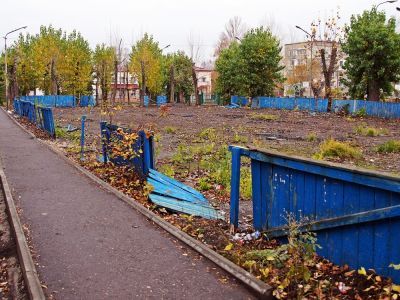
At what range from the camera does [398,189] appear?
12.9ft

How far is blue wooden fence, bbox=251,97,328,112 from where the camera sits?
4194 cm

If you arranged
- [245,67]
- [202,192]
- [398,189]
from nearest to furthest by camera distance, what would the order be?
[398,189], [202,192], [245,67]

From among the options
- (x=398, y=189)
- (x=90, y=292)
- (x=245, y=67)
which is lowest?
(x=90, y=292)

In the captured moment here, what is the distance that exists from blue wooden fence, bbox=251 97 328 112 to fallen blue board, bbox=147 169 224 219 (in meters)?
34.5

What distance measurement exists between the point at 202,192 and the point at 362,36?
30686 millimetres

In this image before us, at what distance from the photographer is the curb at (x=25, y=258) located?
441cm

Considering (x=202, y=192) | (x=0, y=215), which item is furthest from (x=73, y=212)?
(x=202, y=192)

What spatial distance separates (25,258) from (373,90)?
3682 centimetres

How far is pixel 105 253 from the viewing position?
5.57m

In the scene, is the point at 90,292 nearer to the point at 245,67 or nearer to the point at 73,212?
the point at 73,212

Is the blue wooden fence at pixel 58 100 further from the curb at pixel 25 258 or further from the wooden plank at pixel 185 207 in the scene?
the curb at pixel 25 258

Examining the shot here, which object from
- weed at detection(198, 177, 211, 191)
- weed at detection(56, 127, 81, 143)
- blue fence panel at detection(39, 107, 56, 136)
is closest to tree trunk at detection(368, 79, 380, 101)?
weed at detection(56, 127, 81, 143)

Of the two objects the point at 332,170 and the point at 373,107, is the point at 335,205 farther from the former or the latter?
the point at 373,107

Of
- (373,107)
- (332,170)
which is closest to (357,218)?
(332,170)
